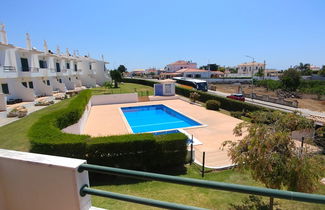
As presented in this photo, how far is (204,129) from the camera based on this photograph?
17234 mm

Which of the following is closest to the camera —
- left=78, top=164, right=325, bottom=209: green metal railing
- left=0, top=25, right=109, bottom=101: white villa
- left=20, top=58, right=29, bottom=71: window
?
left=78, top=164, right=325, bottom=209: green metal railing

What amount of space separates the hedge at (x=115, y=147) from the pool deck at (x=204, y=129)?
203 centimetres

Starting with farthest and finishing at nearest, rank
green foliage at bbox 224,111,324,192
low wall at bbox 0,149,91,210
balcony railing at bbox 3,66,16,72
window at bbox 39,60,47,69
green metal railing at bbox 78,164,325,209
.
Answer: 1. window at bbox 39,60,47,69
2. balcony railing at bbox 3,66,16,72
3. green foliage at bbox 224,111,324,192
4. low wall at bbox 0,149,91,210
5. green metal railing at bbox 78,164,325,209

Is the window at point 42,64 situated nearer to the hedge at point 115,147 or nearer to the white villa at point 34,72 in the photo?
the white villa at point 34,72

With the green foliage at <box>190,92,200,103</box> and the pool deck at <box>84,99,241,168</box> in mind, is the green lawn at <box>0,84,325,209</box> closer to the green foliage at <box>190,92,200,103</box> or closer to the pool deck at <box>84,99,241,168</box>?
the pool deck at <box>84,99,241,168</box>

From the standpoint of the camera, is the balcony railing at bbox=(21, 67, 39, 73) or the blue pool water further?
the balcony railing at bbox=(21, 67, 39, 73)

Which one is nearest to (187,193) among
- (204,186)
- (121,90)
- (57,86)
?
(204,186)

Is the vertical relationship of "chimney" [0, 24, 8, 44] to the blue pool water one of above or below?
above

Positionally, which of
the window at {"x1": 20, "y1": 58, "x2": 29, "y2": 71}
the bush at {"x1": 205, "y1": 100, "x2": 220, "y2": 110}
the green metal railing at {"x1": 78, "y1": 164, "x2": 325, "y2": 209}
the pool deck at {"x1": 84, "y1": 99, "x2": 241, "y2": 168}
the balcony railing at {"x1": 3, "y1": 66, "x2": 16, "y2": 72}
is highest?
the window at {"x1": 20, "y1": 58, "x2": 29, "y2": 71}

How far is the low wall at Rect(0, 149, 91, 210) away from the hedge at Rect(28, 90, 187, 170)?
6731 mm

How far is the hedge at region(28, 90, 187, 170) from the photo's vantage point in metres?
8.74

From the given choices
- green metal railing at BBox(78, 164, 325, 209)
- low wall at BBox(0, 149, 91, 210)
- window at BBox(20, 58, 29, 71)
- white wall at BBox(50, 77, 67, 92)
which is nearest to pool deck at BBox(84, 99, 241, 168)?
low wall at BBox(0, 149, 91, 210)

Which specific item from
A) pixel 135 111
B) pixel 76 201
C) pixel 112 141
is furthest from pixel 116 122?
pixel 76 201

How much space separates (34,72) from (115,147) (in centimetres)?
2607
